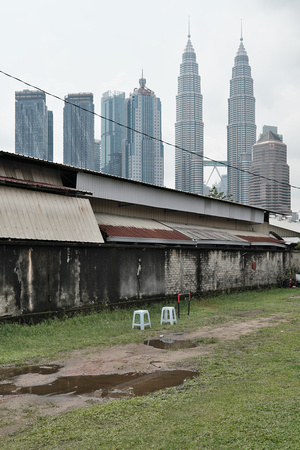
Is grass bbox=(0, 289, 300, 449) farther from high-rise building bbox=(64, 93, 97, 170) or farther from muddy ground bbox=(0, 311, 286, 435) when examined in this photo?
high-rise building bbox=(64, 93, 97, 170)

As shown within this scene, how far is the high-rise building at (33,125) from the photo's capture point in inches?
6245

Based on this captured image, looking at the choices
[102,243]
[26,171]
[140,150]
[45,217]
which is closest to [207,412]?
[45,217]

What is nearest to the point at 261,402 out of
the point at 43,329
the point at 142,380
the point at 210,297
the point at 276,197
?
the point at 142,380

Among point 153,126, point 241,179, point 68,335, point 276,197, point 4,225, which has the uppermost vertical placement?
point 153,126

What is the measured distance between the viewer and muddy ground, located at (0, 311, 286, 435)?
5.57 m

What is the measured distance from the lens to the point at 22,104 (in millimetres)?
170750

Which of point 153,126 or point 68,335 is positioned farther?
point 153,126

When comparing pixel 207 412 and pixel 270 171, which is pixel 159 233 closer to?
pixel 207 412

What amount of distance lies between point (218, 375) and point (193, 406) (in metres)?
1.61

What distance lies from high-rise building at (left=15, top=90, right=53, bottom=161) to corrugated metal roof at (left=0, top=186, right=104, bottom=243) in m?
148

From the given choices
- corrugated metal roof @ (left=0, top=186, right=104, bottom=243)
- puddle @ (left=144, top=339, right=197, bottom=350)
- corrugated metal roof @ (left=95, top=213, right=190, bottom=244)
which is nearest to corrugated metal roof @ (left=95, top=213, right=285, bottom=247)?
corrugated metal roof @ (left=95, top=213, right=190, bottom=244)

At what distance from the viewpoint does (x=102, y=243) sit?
14406 mm

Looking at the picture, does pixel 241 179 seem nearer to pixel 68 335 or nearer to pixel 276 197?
pixel 276 197

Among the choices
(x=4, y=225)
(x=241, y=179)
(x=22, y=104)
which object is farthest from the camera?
(x=22, y=104)
